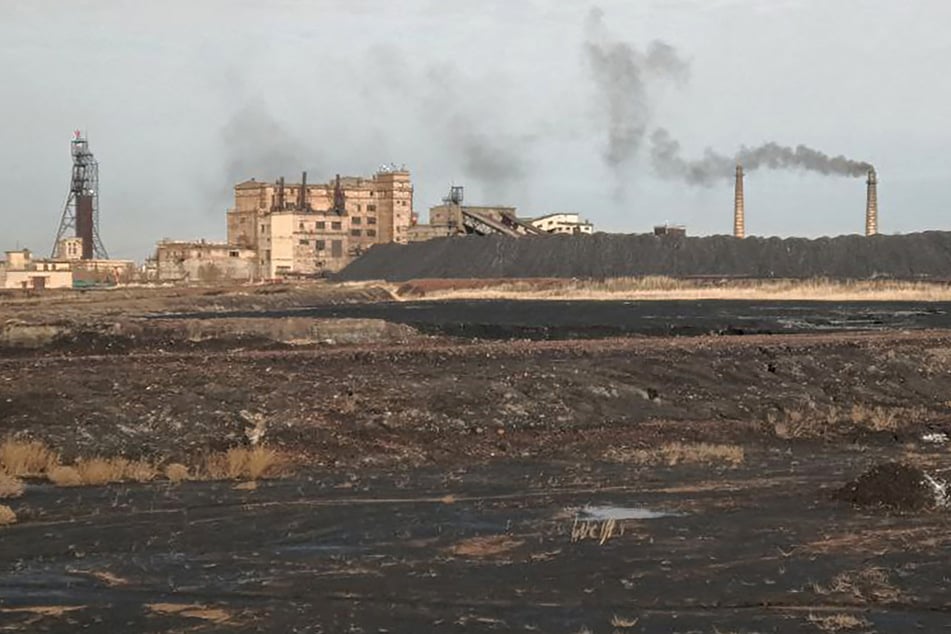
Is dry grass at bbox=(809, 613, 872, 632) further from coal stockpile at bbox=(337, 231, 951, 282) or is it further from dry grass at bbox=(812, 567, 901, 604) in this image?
coal stockpile at bbox=(337, 231, 951, 282)

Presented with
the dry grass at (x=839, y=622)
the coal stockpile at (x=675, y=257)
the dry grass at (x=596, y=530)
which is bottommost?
the dry grass at (x=596, y=530)

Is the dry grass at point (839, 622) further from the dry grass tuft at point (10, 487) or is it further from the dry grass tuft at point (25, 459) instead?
the dry grass tuft at point (25, 459)

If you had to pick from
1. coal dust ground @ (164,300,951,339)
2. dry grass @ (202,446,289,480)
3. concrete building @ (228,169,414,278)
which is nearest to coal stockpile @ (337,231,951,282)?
concrete building @ (228,169,414,278)

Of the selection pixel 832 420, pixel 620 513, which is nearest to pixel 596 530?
pixel 620 513

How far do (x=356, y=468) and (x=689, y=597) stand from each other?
29.1ft

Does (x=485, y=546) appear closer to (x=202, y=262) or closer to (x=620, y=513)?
(x=620, y=513)

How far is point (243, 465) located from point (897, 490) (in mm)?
9497

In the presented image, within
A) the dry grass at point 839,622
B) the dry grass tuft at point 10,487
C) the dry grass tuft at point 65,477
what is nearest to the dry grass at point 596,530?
the dry grass at point 839,622

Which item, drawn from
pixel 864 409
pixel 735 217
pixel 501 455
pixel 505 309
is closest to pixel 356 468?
pixel 501 455

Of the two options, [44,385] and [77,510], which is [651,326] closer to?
[44,385]

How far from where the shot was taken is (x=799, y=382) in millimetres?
25719

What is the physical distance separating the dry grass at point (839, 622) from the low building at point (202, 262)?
107380 millimetres

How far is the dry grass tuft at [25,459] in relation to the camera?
17.0 meters

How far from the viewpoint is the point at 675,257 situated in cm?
8806
